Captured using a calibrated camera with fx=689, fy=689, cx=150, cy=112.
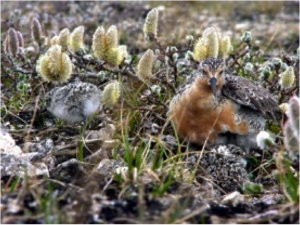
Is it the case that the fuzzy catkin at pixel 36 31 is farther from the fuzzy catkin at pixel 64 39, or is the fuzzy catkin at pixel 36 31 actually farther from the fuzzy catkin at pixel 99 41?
the fuzzy catkin at pixel 99 41

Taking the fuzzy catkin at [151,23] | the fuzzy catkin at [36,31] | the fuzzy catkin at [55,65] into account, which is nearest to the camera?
the fuzzy catkin at [55,65]

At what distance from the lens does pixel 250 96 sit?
4707mm

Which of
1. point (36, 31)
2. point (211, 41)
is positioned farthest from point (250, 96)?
point (36, 31)

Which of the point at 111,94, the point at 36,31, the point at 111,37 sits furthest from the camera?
the point at 36,31

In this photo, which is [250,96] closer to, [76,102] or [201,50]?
[201,50]

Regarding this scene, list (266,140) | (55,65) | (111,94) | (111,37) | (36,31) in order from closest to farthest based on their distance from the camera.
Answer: (266,140) → (111,94) → (55,65) → (111,37) → (36,31)

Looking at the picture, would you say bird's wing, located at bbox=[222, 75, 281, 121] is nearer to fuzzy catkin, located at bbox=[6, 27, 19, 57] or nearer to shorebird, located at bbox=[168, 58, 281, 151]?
shorebird, located at bbox=[168, 58, 281, 151]

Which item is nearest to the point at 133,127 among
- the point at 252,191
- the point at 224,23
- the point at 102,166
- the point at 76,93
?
the point at 76,93

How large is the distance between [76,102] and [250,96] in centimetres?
118

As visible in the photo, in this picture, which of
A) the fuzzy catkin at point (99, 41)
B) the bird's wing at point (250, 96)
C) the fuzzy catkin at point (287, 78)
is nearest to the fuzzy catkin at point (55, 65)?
the fuzzy catkin at point (99, 41)

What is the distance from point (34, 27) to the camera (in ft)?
18.9

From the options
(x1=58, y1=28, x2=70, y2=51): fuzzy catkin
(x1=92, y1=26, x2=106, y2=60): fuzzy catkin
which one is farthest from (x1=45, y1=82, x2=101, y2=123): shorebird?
(x1=58, y1=28, x2=70, y2=51): fuzzy catkin

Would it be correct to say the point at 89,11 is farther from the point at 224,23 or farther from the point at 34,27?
the point at 34,27

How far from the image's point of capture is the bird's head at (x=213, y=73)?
15.0ft
